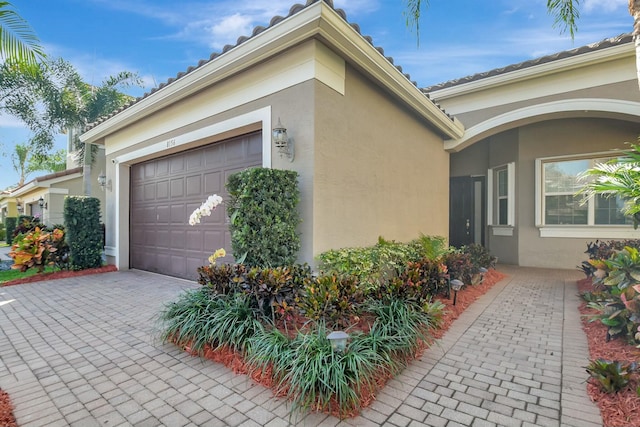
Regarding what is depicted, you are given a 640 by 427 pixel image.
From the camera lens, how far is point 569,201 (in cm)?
847

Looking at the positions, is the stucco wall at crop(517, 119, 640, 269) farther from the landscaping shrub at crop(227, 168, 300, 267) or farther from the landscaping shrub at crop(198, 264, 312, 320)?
the landscaping shrub at crop(198, 264, 312, 320)

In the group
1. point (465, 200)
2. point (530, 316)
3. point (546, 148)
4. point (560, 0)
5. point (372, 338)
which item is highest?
point (560, 0)

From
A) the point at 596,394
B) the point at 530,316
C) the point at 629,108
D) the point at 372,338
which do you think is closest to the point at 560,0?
the point at 629,108

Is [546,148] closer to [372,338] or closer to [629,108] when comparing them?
[629,108]

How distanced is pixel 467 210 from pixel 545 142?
2848 millimetres

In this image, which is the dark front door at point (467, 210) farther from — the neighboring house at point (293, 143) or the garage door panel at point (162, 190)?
the garage door panel at point (162, 190)

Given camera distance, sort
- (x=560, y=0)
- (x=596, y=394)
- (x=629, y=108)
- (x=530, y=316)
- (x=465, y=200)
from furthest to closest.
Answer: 1. (x=465, y=200)
2. (x=629, y=108)
3. (x=530, y=316)
4. (x=560, y=0)
5. (x=596, y=394)

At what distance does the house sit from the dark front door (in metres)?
0.03

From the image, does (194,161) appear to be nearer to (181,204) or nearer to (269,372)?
(181,204)

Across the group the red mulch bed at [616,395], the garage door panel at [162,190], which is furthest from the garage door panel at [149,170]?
the red mulch bed at [616,395]

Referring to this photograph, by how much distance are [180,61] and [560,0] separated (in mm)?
8738

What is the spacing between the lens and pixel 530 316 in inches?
189

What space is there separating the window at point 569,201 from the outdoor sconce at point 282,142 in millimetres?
7503

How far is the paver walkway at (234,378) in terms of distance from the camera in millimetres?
2395
